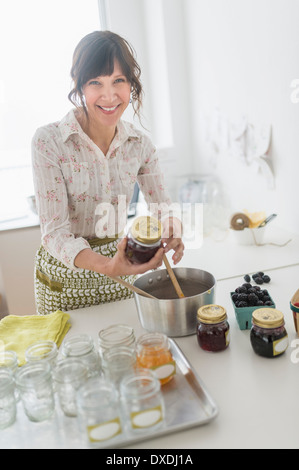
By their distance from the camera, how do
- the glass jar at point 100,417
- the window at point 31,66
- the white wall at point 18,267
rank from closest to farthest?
1. the glass jar at point 100,417
2. the white wall at point 18,267
3. the window at point 31,66

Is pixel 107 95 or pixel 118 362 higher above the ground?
pixel 107 95

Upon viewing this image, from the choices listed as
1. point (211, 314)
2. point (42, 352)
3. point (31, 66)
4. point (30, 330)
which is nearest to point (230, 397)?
point (211, 314)

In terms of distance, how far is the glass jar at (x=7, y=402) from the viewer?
2.81 feet

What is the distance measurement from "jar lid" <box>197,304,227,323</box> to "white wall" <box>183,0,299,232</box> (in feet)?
3.99

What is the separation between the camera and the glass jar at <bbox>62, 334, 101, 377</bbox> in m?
0.95

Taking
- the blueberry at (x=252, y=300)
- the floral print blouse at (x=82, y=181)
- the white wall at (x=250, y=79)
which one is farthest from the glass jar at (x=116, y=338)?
the white wall at (x=250, y=79)

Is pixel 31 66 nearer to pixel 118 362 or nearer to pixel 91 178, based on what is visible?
pixel 91 178

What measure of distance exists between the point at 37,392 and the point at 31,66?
9.07 ft

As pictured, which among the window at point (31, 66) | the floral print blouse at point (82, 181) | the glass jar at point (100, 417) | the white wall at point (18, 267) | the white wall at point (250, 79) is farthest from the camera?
the window at point (31, 66)

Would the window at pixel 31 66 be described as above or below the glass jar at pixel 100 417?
above

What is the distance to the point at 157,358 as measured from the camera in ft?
3.06

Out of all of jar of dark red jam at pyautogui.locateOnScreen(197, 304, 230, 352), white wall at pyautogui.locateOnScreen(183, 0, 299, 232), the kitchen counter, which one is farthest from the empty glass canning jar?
white wall at pyautogui.locateOnScreen(183, 0, 299, 232)

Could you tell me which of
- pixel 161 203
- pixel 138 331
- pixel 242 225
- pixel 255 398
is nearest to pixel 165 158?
pixel 242 225

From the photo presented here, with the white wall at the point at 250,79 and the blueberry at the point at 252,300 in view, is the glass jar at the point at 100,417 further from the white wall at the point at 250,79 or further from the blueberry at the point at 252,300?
the white wall at the point at 250,79
